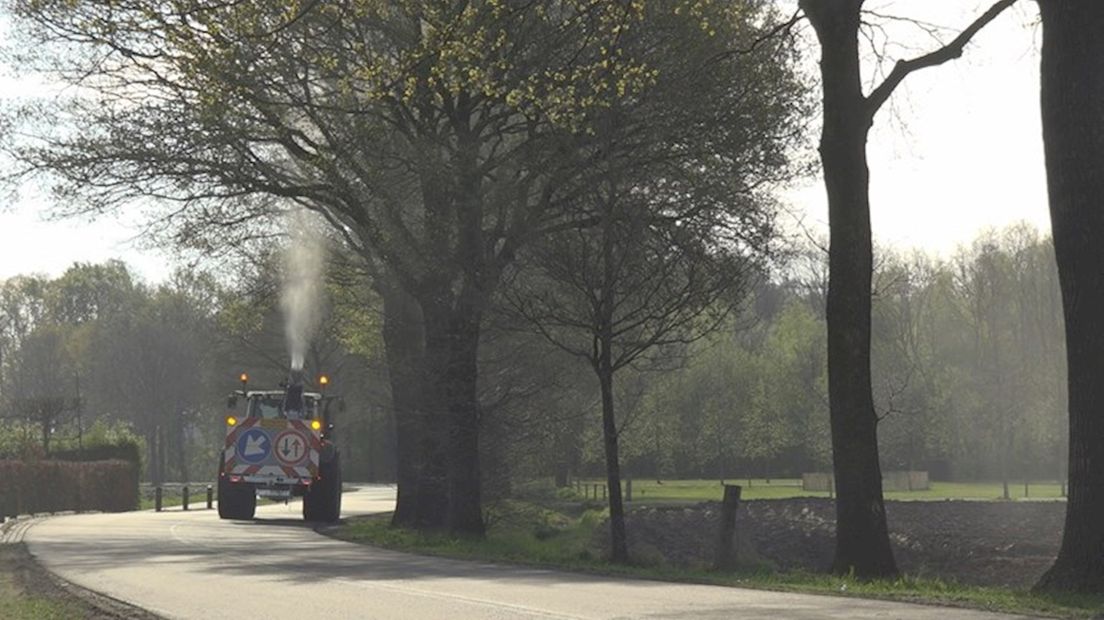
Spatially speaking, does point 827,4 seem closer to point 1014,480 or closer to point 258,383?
point 258,383

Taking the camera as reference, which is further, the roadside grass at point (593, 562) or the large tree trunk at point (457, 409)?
the large tree trunk at point (457, 409)

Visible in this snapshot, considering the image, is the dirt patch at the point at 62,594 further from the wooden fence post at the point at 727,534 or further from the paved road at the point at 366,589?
the wooden fence post at the point at 727,534

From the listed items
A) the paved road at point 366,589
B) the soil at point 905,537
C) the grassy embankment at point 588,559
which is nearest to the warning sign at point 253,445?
the grassy embankment at point 588,559

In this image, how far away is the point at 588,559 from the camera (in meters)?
25.1

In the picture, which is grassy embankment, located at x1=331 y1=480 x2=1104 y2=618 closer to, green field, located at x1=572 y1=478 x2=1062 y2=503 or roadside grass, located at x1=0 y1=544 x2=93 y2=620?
roadside grass, located at x1=0 y1=544 x2=93 y2=620

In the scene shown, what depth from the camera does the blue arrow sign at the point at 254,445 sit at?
123ft

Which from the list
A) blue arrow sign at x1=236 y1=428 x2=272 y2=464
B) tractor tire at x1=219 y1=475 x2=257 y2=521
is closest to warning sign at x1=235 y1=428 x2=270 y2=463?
blue arrow sign at x1=236 y1=428 x2=272 y2=464

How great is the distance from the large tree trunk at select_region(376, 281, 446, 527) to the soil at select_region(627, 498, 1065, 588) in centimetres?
426

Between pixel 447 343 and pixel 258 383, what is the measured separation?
49.4 meters

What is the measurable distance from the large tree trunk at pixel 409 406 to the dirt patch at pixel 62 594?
423 inches

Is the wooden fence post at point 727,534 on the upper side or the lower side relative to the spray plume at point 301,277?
lower

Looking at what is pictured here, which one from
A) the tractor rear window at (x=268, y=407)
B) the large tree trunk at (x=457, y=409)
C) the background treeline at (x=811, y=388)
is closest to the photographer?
the large tree trunk at (x=457, y=409)

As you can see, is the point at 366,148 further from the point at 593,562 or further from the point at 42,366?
the point at 42,366

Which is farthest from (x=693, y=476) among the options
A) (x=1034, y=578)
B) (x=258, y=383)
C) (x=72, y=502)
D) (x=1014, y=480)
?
Answer: (x=1034, y=578)
